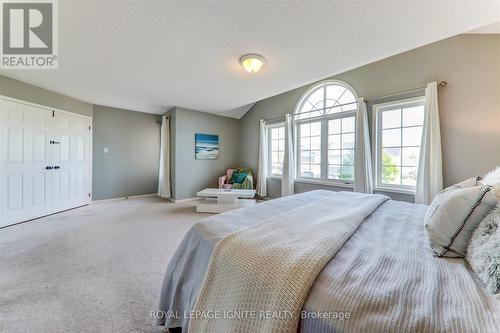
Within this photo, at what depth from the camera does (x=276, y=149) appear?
511 centimetres

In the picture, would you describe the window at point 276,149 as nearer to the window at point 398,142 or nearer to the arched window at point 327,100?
the arched window at point 327,100

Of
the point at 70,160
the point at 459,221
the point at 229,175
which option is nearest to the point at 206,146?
the point at 229,175

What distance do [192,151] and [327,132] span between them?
124 inches

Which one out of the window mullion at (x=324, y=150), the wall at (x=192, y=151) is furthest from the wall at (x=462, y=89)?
the wall at (x=192, y=151)

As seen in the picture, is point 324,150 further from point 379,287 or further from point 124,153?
point 124,153

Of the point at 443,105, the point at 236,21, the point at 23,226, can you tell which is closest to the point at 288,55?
the point at 236,21

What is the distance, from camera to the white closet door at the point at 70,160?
372 cm

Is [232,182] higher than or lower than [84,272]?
higher

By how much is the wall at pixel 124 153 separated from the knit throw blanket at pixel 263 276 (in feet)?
16.4

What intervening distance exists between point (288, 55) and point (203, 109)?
3033 mm

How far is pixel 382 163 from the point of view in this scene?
3340 millimetres

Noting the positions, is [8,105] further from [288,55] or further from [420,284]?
[420,284]

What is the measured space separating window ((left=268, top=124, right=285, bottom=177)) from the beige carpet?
2.50m

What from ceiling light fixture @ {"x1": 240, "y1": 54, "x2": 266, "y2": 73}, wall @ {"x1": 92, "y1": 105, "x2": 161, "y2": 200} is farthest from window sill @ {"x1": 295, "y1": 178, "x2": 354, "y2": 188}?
wall @ {"x1": 92, "y1": 105, "x2": 161, "y2": 200}
